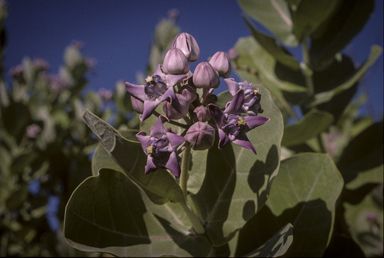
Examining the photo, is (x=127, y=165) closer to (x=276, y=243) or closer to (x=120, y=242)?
(x=120, y=242)

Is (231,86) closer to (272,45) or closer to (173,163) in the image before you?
(173,163)

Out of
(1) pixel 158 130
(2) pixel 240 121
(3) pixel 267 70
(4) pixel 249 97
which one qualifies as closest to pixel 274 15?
(3) pixel 267 70

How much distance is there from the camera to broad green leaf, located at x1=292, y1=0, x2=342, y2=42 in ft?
7.02

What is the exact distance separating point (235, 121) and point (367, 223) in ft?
5.93

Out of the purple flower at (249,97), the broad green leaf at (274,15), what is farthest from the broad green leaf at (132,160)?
the broad green leaf at (274,15)

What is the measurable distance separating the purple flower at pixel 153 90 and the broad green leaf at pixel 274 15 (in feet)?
5.74

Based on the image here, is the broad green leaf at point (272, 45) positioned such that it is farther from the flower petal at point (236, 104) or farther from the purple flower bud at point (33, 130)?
the purple flower bud at point (33, 130)

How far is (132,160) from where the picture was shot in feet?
3.83

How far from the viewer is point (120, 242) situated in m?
1.38

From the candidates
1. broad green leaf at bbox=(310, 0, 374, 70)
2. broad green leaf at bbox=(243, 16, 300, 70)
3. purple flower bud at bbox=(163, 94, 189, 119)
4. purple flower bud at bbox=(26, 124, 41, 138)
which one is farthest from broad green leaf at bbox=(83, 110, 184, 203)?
purple flower bud at bbox=(26, 124, 41, 138)

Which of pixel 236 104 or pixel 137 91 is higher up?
pixel 137 91

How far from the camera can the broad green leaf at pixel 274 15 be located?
8.69ft

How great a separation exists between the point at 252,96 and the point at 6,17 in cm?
419

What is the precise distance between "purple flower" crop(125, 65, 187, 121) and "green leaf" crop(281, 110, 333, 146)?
110cm
